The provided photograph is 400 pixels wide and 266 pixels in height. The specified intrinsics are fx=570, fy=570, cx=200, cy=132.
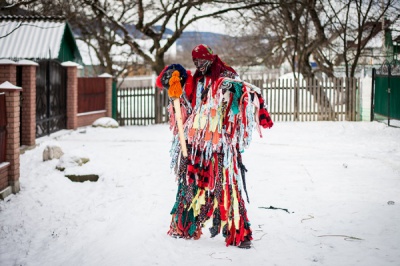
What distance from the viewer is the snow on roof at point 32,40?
20891 millimetres

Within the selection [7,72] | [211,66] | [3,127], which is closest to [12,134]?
[3,127]

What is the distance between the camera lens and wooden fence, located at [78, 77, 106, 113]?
1800 cm

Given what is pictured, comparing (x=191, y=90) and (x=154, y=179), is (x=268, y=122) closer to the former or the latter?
(x=191, y=90)

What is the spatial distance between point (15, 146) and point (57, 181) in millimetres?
1003

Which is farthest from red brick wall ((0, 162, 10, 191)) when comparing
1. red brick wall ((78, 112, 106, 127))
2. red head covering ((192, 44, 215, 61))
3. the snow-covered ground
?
red brick wall ((78, 112, 106, 127))

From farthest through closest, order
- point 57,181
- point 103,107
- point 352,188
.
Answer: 1. point 103,107
2. point 57,181
3. point 352,188

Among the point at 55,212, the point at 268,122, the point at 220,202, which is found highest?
the point at 268,122

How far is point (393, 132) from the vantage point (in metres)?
14.8

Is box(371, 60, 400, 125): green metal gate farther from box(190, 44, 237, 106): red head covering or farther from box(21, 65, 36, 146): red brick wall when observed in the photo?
box(190, 44, 237, 106): red head covering

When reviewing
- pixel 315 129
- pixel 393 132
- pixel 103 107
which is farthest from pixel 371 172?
pixel 103 107

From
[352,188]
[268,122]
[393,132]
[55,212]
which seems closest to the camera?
[268,122]

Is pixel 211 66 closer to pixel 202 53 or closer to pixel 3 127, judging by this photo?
pixel 202 53

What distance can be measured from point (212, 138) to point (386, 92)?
1333 cm

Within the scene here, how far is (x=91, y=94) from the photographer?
18969mm
